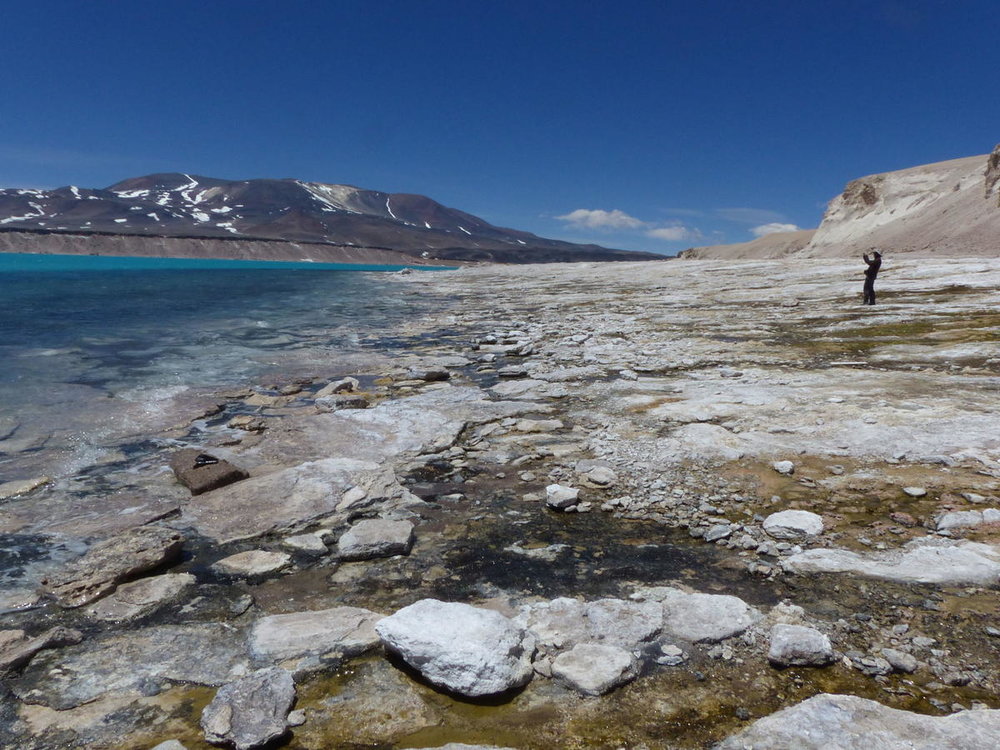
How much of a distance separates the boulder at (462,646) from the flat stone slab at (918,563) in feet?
7.78

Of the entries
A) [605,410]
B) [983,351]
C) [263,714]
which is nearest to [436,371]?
[605,410]

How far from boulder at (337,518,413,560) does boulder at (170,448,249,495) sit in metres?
2.16

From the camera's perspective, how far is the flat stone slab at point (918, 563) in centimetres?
404

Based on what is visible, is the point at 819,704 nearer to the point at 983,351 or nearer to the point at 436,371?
the point at 436,371

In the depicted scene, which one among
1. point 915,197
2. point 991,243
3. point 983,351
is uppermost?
point 915,197

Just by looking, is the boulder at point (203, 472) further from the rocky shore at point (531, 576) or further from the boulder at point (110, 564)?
the boulder at point (110, 564)

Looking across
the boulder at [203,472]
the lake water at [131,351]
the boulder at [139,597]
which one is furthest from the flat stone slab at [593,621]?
the lake water at [131,351]

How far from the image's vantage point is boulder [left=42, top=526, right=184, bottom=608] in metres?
4.31

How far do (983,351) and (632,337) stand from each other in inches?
305

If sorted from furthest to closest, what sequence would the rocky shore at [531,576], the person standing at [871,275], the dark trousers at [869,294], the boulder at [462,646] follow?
1. the dark trousers at [869,294]
2. the person standing at [871,275]
3. the boulder at [462,646]
4. the rocky shore at [531,576]

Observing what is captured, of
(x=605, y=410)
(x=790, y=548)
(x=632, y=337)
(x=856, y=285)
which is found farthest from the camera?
(x=856, y=285)

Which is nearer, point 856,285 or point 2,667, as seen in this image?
point 2,667

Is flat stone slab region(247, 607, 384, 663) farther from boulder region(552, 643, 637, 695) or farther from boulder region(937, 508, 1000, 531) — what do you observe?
Answer: boulder region(937, 508, 1000, 531)

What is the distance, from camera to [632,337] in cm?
1634
